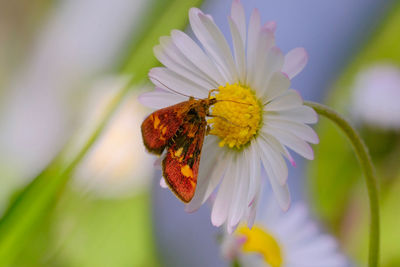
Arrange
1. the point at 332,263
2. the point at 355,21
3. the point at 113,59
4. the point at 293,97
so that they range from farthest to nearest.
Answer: the point at 355,21 → the point at 113,59 → the point at 332,263 → the point at 293,97

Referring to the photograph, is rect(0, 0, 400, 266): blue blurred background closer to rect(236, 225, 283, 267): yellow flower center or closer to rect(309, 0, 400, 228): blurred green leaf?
rect(309, 0, 400, 228): blurred green leaf

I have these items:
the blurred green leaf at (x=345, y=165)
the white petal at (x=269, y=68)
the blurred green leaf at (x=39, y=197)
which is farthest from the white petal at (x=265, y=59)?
the blurred green leaf at (x=345, y=165)

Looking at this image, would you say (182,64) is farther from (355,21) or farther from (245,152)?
(355,21)

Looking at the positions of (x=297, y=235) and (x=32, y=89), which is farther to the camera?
(x=32, y=89)

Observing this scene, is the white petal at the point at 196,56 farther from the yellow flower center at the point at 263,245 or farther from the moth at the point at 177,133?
the yellow flower center at the point at 263,245

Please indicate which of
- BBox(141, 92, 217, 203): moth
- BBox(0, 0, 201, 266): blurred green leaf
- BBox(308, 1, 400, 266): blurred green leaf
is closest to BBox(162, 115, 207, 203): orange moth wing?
BBox(141, 92, 217, 203): moth

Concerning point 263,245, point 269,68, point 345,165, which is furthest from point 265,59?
point 345,165

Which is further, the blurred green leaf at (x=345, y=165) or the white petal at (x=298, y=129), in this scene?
the blurred green leaf at (x=345, y=165)

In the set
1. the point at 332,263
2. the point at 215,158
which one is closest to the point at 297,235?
the point at 332,263
